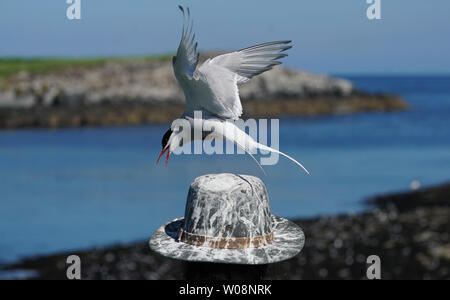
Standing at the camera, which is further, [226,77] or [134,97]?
[134,97]

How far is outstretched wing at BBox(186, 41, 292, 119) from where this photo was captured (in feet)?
14.8

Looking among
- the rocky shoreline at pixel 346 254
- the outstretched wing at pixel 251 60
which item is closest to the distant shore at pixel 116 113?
the rocky shoreline at pixel 346 254

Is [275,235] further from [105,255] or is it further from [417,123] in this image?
[417,123]

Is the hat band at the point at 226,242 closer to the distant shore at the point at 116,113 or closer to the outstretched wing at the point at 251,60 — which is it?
the outstretched wing at the point at 251,60

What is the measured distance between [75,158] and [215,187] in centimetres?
3090

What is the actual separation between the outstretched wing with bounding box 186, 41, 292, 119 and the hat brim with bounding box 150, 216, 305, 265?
3.52 feet

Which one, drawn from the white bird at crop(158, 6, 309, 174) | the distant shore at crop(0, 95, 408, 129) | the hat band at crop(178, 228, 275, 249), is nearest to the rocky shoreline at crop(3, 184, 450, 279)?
the white bird at crop(158, 6, 309, 174)

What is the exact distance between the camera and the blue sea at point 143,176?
1816 cm

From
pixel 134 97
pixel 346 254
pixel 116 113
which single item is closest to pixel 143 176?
pixel 346 254

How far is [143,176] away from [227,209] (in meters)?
23.7

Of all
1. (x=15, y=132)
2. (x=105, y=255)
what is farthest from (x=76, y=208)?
(x=15, y=132)

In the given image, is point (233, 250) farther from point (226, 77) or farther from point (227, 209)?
point (226, 77)

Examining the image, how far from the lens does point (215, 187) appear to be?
3738 mm

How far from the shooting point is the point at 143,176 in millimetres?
26969
